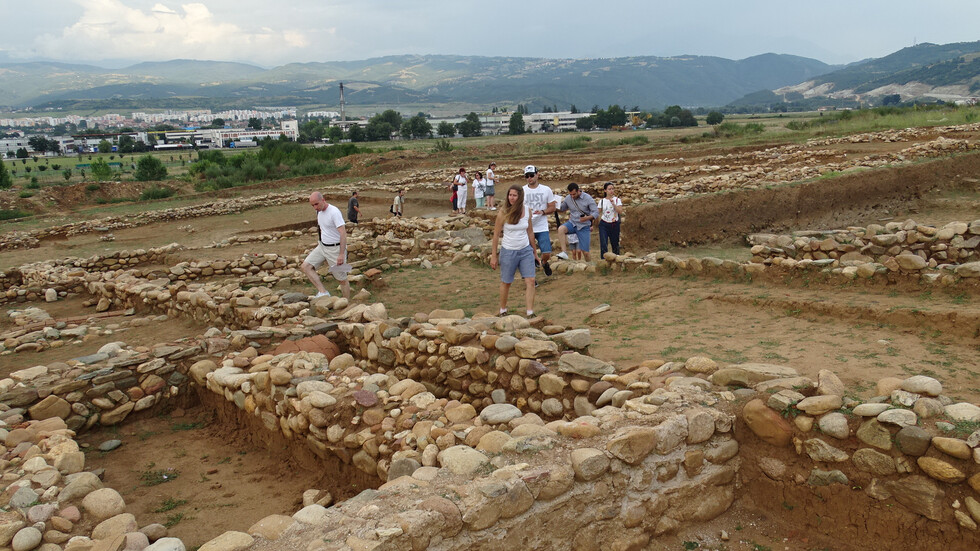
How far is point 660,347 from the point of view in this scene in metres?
6.48

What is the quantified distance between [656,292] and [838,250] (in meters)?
2.94

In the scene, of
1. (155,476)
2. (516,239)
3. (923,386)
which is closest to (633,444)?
(923,386)

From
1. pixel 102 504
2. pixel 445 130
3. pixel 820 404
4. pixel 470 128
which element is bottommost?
pixel 102 504

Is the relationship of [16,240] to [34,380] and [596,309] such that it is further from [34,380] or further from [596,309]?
[596,309]

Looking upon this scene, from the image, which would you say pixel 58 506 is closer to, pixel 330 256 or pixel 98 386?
pixel 98 386

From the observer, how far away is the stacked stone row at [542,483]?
3.25 meters

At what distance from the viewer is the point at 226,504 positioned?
490cm

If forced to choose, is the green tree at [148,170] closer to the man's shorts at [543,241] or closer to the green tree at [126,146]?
the man's shorts at [543,241]

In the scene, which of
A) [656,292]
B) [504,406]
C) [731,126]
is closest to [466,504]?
[504,406]

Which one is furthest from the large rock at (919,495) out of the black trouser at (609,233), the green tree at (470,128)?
the green tree at (470,128)

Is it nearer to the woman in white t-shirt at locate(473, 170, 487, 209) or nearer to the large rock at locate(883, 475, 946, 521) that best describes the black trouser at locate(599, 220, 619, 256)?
the large rock at locate(883, 475, 946, 521)

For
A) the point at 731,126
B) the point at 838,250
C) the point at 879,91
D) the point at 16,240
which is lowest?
the point at 16,240

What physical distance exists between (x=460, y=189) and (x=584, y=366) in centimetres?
1494

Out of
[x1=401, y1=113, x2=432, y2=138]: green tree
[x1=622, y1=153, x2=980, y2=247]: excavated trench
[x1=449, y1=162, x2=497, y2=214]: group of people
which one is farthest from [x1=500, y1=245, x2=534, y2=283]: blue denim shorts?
[x1=401, y1=113, x2=432, y2=138]: green tree
